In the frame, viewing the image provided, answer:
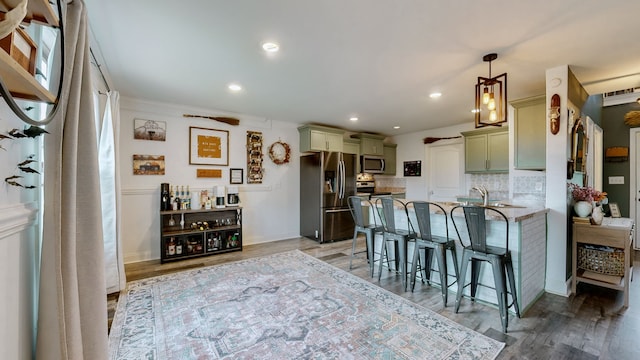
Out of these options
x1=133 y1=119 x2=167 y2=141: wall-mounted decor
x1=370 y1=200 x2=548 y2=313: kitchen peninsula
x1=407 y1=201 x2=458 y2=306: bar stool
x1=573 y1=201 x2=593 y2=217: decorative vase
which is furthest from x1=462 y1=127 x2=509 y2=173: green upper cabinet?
x1=133 y1=119 x2=167 y2=141: wall-mounted decor

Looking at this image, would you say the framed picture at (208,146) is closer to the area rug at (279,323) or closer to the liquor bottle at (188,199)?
the liquor bottle at (188,199)

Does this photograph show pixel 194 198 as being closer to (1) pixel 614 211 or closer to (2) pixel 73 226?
(2) pixel 73 226

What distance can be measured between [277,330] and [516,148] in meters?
3.60

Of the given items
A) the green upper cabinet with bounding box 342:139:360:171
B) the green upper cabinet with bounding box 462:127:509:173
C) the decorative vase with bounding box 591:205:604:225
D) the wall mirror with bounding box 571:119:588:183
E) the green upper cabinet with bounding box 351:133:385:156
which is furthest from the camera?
the green upper cabinet with bounding box 351:133:385:156

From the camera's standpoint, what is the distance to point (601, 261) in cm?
278

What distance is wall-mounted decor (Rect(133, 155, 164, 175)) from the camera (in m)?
3.91

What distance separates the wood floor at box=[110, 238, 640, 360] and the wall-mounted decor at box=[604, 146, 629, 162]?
243 cm

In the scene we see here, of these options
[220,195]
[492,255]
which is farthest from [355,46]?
[220,195]

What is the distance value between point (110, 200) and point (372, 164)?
4844 mm

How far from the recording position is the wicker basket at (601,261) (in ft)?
8.75

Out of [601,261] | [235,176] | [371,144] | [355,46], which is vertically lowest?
[601,261]

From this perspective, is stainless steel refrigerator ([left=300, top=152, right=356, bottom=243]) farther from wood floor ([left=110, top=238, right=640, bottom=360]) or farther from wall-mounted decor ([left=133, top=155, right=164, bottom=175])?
wall-mounted decor ([left=133, top=155, right=164, bottom=175])

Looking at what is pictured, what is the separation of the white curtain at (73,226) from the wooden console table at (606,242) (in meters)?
4.05

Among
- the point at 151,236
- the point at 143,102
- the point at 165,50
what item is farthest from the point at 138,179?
the point at 165,50
